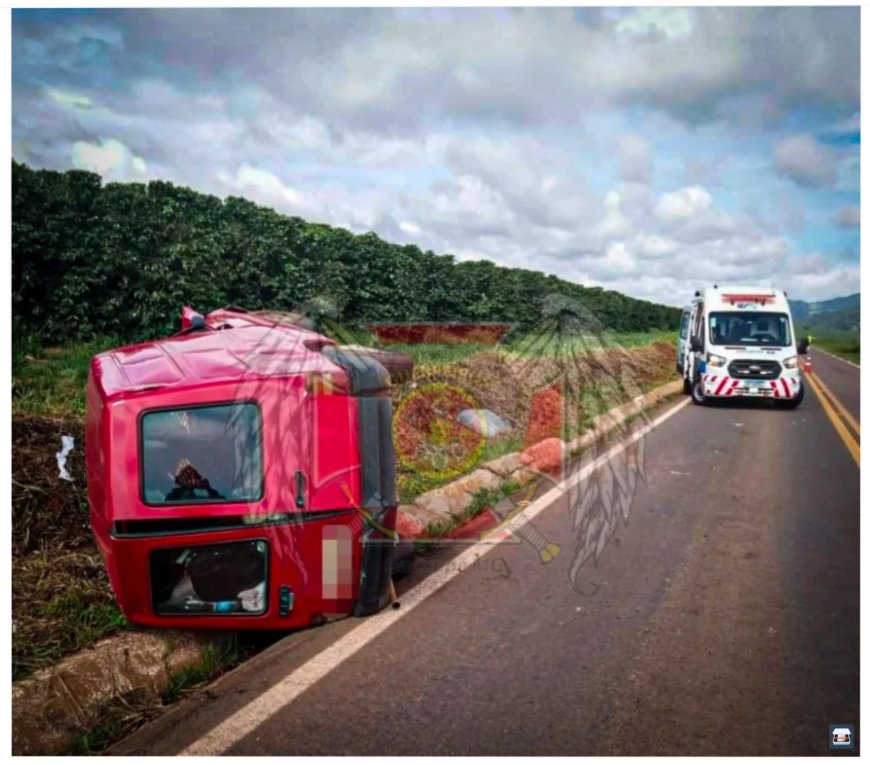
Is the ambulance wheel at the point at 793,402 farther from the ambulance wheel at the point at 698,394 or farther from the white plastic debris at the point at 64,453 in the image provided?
the white plastic debris at the point at 64,453

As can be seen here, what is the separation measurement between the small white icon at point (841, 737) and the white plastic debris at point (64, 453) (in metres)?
4.73

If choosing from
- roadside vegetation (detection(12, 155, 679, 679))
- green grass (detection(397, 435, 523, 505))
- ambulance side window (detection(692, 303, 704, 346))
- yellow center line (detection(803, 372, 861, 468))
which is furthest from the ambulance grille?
green grass (detection(397, 435, 523, 505))

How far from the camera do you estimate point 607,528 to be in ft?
19.5

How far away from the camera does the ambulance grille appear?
47.4 ft

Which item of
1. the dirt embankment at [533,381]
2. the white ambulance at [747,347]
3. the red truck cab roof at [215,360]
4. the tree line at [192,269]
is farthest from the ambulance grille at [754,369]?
the red truck cab roof at [215,360]

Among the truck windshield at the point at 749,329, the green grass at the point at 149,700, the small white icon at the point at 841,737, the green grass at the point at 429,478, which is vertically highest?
the truck windshield at the point at 749,329

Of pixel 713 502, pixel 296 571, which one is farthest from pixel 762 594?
pixel 296 571

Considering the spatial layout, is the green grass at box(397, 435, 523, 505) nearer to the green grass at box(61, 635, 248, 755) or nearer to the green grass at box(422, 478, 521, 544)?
the green grass at box(422, 478, 521, 544)

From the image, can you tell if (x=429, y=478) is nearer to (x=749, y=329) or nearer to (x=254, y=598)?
(x=254, y=598)

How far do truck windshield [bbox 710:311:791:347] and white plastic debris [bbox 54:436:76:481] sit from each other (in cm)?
1297

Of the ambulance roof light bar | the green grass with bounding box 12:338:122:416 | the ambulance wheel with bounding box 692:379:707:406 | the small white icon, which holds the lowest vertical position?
the small white icon

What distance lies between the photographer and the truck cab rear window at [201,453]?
10.5ft

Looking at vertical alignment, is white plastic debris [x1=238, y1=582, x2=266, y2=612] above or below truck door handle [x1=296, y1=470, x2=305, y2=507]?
below

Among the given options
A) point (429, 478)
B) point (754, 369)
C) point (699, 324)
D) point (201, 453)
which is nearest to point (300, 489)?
point (201, 453)
